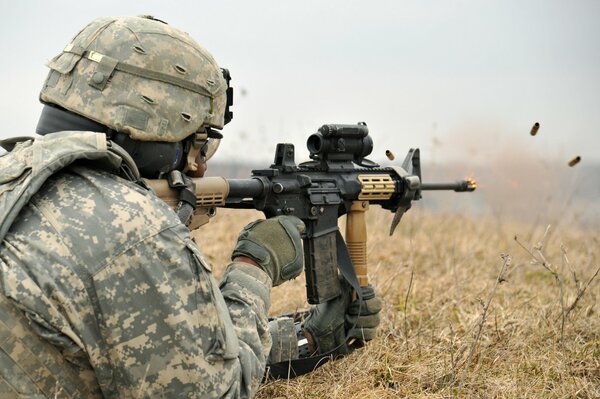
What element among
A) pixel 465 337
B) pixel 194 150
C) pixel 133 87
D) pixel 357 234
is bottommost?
pixel 465 337

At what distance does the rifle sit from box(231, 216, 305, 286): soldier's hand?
447 millimetres

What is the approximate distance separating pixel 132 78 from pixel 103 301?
0.97 meters

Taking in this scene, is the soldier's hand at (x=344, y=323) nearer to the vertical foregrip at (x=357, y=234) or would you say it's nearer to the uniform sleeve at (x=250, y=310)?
the vertical foregrip at (x=357, y=234)

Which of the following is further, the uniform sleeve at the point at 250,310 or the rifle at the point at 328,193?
the rifle at the point at 328,193

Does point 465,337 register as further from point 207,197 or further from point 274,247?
point 207,197

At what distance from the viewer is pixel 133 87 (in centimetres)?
294

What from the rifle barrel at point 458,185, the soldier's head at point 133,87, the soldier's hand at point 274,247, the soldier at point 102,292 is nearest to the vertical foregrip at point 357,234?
the rifle barrel at point 458,185

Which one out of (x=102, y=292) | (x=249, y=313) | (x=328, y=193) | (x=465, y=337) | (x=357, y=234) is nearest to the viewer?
(x=102, y=292)

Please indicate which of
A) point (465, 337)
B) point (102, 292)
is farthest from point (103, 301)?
point (465, 337)

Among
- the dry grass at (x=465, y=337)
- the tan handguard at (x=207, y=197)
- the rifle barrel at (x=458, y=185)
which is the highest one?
the tan handguard at (x=207, y=197)

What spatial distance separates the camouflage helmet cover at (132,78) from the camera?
2.91 meters

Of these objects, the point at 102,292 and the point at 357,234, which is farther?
the point at 357,234

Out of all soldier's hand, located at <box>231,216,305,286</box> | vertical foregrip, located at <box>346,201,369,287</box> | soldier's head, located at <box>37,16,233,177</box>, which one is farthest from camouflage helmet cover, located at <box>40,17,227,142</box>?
vertical foregrip, located at <box>346,201,369,287</box>

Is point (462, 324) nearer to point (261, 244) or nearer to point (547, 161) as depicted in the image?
point (261, 244)
